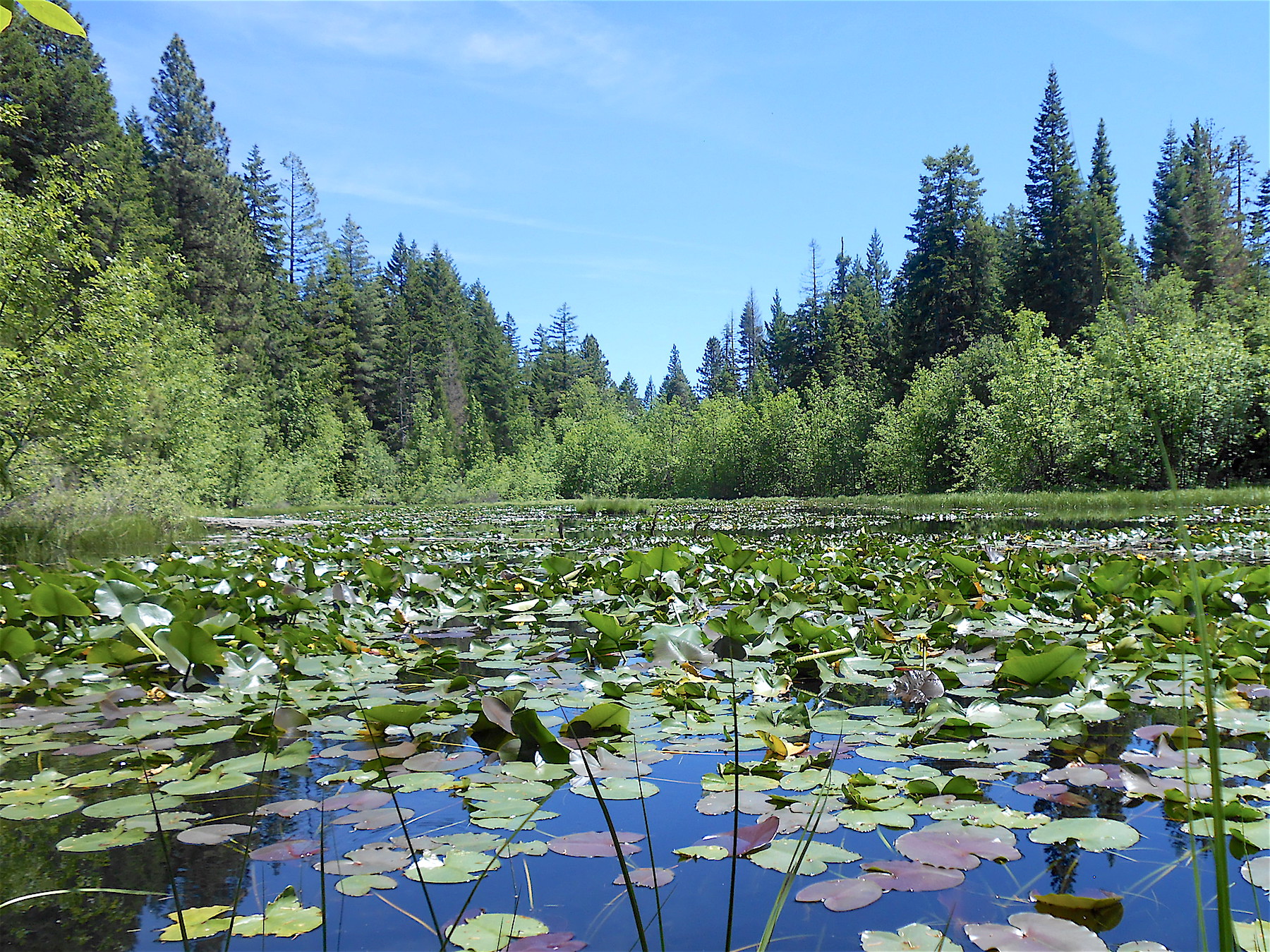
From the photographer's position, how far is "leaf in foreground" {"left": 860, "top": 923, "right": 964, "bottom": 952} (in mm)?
1105

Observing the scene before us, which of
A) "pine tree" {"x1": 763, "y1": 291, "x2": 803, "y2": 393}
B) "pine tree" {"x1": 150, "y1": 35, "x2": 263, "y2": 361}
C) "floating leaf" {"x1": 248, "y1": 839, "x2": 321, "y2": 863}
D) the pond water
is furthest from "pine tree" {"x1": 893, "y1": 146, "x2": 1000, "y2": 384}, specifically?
"floating leaf" {"x1": 248, "y1": 839, "x2": 321, "y2": 863}

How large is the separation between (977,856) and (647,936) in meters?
0.65

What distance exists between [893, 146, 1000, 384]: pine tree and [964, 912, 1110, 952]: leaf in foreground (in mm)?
36627

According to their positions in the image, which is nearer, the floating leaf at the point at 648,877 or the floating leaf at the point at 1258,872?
the floating leaf at the point at 1258,872

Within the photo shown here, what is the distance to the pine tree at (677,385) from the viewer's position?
71.1 m

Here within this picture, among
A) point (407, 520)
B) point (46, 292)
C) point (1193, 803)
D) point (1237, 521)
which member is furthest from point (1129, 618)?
point (407, 520)

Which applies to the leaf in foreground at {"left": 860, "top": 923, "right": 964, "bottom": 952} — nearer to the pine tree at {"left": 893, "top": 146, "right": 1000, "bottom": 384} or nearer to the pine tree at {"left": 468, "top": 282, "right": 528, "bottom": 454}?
the pine tree at {"left": 893, "top": 146, "right": 1000, "bottom": 384}

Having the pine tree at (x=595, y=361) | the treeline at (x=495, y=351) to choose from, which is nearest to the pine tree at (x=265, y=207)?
the treeline at (x=495, y=351)

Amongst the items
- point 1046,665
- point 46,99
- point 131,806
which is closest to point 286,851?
Answer: point 131,806

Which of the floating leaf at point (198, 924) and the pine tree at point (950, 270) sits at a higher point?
the pine tree at point (950, 270)

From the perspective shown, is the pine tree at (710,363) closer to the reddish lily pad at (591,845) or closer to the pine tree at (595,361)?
the pine tree at (595,361)

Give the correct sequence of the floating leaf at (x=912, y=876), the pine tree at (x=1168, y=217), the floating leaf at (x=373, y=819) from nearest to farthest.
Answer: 1. the floating leaf at (x=912, y=876)
2. the floating leaf at (x=373, y=819)
3. the pine tree at (x=1168, y=217)

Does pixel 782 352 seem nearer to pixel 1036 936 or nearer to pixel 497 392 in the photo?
pixel 497 392

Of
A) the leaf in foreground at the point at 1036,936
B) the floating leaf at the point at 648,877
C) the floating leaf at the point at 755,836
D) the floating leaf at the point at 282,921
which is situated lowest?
the floating leaf at the point at 648,877
